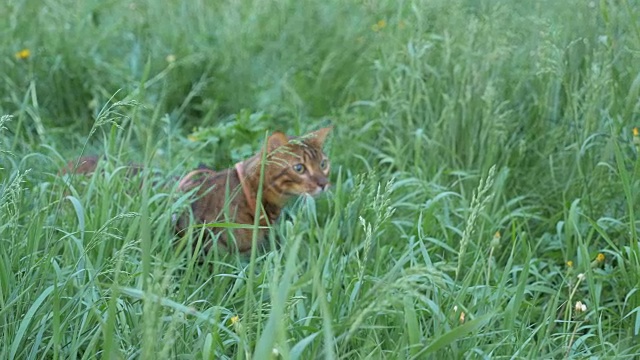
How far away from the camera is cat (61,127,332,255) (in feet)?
12.1

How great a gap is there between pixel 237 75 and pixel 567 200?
89.6 inches

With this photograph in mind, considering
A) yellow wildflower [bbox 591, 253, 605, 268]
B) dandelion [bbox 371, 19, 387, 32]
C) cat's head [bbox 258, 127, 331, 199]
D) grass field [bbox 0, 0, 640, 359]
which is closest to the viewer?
grass field [bbox 0, 0, 640, 359]

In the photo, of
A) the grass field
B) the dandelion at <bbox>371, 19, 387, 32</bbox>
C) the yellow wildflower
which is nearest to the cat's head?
the grass field

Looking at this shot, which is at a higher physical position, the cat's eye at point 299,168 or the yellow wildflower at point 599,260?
the cat's eye at point 299,168

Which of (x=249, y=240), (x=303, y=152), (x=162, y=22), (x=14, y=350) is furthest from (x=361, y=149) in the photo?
(x=14, y=350)

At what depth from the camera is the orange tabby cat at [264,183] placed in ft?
12.2

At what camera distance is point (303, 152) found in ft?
12.7

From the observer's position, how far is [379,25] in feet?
18.9

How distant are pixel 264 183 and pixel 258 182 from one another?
3cm

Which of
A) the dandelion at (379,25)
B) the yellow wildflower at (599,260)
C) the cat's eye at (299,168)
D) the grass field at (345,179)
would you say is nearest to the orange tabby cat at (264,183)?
the cat's eye at (299,168)

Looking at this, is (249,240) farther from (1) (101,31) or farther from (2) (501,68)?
(1) (101,31)

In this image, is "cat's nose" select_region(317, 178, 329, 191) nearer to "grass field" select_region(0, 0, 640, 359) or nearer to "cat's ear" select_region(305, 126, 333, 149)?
"grass field" select_region(0, 0, 640, 359)

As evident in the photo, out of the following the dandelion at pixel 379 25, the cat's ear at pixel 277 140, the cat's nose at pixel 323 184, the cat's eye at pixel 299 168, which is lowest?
the cat's nose at pixel 323 184

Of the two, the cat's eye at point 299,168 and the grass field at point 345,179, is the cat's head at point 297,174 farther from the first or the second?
the grass field at point 345,179
